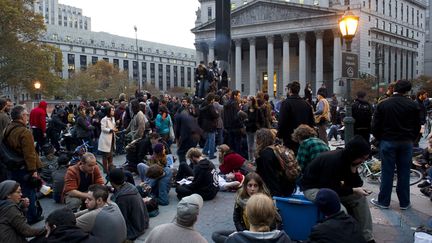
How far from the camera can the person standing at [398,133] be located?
6938mm

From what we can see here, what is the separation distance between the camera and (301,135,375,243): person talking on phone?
523 centimetres

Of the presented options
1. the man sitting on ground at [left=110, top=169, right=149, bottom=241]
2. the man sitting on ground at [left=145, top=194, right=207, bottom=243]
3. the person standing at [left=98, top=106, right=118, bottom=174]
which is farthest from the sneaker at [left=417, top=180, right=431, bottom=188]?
the person standing at [left=98, top=106, right=118, bottom=174]

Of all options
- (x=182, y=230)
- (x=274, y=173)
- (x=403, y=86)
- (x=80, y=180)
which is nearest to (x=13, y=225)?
(x=80, y=180)

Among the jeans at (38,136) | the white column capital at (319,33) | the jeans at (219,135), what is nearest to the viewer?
the jeans at (38,136)

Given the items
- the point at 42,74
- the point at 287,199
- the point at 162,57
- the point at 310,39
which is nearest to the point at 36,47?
the point at 42,74

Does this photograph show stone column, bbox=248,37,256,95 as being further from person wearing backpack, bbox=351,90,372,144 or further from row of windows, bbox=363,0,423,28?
person wearing backpack, bbox=351,90,372,144

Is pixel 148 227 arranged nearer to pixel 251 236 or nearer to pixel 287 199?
pixel 287 199

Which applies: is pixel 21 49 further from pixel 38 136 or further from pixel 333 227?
pixel 333 227

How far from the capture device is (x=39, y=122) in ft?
45.1

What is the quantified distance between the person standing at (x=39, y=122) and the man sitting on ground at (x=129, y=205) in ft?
27.7

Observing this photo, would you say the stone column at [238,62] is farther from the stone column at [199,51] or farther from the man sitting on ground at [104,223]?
the man sitting on ground at [104,223]

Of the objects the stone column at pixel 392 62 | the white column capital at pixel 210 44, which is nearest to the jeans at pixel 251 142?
the white column capital at pixel 210 44

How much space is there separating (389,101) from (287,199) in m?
2.86

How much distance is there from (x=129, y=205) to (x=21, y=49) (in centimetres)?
3581
